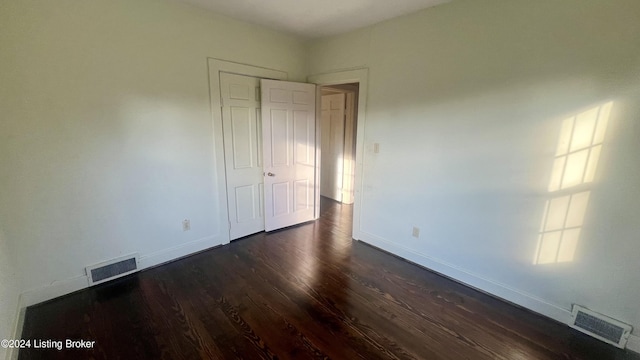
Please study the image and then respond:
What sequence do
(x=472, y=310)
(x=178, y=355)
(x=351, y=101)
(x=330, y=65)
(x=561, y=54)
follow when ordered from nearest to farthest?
(x=178, y=355) < (x=561, y=54) < (x=472, y=310) < (x=330, y=65) < (x=351, y=101)

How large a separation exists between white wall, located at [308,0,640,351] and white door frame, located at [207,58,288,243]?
3.65 feet

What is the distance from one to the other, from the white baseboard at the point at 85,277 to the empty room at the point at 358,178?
0.02 meters

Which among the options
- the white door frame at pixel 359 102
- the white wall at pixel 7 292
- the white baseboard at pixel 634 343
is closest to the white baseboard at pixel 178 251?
the white wall at pixel 7 292

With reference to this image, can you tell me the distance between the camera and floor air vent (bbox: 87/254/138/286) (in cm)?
232

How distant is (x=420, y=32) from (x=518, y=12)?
2.56 feet

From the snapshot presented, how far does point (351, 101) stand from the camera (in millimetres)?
4617

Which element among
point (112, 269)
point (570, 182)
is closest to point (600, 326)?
point (570, 182)

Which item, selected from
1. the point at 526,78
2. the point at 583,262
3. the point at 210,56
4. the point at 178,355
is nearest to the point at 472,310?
the point at 583,262

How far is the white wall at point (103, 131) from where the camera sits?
6.23 feet

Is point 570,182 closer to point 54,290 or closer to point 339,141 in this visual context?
point 339,141

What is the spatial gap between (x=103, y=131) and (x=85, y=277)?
1.28 meters

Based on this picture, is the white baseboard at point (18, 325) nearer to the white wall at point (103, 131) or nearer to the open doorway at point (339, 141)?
the white wall at point (103, 131)

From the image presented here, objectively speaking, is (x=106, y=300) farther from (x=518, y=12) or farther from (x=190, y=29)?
(x=518, y=12)

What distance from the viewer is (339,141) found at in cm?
488
